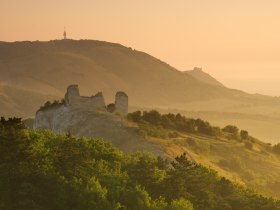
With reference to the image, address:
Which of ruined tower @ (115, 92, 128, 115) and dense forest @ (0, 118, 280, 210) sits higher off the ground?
ruined tower @ (115, 92, 128, 115)

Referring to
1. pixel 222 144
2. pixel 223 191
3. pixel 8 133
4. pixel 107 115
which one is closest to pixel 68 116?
pixel 107 115

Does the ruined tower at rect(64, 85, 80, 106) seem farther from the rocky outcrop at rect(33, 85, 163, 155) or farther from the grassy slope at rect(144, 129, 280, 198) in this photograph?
the grassy slope at rect(144, 129, 280, 198)

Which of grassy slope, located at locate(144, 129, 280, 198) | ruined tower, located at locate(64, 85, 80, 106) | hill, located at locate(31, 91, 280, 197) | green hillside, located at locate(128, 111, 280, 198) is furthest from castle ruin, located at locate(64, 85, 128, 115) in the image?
grassy slope, located at locate(144, 129, 280, 198)

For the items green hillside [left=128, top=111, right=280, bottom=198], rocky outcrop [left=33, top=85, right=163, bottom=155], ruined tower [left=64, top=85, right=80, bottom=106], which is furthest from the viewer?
ruined tower [left=64, top=85, right=80, bottom=106]

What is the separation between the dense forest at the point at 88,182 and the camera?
44.9 meters

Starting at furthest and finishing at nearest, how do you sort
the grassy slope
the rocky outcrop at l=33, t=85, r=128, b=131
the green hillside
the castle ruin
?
the rocky outcrop at l=33, t=85, r=128, b=131
the castle ruin
the green hillside
the grassy slope

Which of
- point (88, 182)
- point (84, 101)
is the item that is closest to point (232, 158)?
point (84, 101)

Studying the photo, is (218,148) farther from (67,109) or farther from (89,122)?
(67,109)

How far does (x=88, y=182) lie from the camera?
47281mm

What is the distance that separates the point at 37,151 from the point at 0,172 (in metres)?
5.23

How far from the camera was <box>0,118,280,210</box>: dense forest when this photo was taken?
4488 centimetres

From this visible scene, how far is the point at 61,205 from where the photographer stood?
4469 centimetres

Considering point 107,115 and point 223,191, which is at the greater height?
point 107,115

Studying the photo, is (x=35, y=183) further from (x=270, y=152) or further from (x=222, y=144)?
(x=270, y=152)
